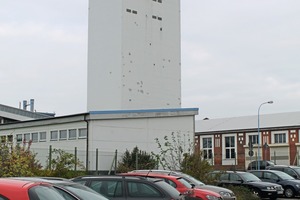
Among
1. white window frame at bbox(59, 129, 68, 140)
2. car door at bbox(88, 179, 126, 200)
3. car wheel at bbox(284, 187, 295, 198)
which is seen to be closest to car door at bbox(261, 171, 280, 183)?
car wheel at bbox(284, 187, 295, 198)

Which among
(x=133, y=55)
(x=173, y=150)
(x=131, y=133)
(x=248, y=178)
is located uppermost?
(x=133, y=55)

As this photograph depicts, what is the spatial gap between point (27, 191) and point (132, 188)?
721 centimetres

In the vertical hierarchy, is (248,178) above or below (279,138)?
below

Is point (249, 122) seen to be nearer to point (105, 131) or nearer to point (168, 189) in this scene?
point (105, 131)

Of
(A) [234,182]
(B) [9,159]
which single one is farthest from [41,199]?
(A) [234,182]

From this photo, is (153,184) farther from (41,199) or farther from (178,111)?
(178,111)

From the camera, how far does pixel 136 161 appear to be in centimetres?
3030

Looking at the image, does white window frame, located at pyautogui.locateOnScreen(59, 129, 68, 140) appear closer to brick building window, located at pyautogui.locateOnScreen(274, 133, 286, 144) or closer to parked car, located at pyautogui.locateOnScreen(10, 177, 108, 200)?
parked car, located at pyautogui.locateOnScreen(10, 177, 108, 200)

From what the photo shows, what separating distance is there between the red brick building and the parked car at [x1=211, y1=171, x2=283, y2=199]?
Answer: 121 feet

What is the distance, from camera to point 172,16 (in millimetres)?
58219

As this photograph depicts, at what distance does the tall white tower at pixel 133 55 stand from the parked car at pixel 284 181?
2548 cm

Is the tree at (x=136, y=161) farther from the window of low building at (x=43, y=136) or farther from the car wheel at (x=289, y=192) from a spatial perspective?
the car wheel at (x=289, y=192)

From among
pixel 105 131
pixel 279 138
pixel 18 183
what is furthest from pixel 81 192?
pixel 279 138

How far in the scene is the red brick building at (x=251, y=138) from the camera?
2638 inches
